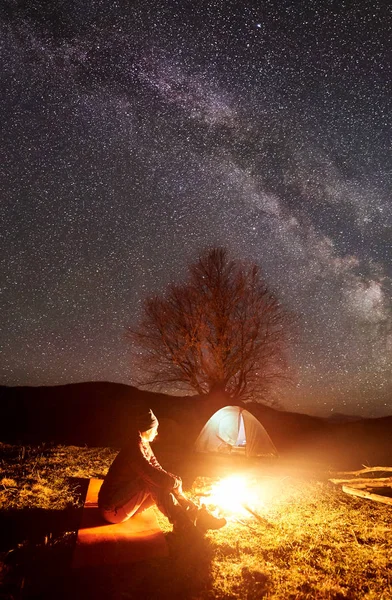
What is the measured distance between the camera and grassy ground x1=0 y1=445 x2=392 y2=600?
148 inches

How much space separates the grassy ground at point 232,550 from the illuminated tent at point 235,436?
4741mm

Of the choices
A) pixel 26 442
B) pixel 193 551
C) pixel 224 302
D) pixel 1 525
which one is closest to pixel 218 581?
pixel 193 551

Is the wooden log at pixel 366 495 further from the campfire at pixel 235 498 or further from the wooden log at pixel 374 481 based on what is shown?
the campfire at pixel 235 498

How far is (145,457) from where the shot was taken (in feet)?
14.8

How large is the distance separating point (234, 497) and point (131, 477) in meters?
3.23

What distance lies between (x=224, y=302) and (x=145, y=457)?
608 inches

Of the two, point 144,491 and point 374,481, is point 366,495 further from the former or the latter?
point 144,491

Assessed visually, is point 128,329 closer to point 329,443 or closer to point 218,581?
point 329,443

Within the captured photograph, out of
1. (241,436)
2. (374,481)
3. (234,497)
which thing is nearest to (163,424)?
(241,436)

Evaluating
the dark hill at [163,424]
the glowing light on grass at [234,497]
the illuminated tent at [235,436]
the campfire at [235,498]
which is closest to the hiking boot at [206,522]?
the campfire at [235,498]

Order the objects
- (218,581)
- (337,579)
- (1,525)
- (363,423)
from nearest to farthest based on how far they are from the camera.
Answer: (218,581), (337,579), (1,525), (363,423)

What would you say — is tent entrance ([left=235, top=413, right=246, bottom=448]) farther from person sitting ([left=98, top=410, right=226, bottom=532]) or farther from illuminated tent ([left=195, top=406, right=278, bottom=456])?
person sitting ([left=98, top=410, right=226, bottom=532])

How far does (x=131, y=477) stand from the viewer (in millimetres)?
4574

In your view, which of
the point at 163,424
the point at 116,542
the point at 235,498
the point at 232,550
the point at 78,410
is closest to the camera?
the point at 116,542
